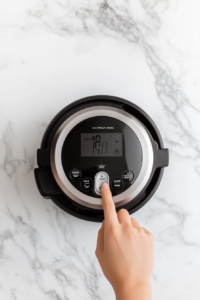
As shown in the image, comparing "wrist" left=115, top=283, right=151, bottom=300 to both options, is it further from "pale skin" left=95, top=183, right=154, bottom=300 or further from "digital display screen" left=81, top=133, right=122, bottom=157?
"digital display screen" left=81, top=133, right=122, bottom=157

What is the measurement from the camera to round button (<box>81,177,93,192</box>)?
1.95 feet

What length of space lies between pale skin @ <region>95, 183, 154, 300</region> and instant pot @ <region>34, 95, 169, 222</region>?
0.11 metres

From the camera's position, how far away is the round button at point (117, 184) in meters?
0.59

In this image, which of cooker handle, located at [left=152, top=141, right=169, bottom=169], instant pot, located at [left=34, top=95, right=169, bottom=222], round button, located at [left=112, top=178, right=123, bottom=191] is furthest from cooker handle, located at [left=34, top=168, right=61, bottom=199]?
cooker handle, located at [left=152, top=141, right=169, bottom=169]

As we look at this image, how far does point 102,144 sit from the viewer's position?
600 millimetres

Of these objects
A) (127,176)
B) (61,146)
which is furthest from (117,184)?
(61,146)

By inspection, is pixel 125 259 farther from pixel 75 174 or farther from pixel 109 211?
pixel 75 174

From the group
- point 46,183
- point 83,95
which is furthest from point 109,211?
point 83,95

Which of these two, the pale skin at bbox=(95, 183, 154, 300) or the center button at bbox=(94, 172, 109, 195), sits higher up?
the center button at bbox=(94, 172, 109, 195)

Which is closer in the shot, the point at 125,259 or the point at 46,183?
the point at 125,259

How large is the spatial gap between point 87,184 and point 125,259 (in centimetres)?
18

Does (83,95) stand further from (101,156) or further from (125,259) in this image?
(125,259)

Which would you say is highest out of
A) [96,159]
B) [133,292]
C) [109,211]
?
[96,159]

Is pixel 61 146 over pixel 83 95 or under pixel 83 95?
under
